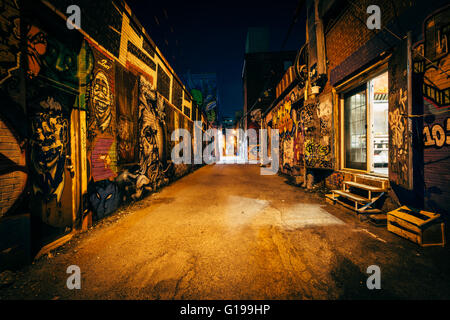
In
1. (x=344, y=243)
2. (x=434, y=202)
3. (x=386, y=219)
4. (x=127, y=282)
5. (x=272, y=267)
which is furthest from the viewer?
(x=386, y=219)

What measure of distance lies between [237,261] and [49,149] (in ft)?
11.4

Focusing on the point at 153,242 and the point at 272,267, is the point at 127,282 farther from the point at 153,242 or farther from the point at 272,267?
the point at 272,267

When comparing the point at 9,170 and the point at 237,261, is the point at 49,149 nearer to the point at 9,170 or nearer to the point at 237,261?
the point at 9,170

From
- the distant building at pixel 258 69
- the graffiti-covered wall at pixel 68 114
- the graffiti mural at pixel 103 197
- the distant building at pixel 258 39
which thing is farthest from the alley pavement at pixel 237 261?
the distant building at pixel 258 39

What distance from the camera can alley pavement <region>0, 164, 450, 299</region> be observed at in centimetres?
169

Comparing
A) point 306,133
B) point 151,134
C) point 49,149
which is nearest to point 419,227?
point 306,133

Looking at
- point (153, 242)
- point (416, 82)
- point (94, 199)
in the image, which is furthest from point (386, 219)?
point (94, 199)

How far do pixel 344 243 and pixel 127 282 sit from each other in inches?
126

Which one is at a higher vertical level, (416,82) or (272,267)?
(416,82)

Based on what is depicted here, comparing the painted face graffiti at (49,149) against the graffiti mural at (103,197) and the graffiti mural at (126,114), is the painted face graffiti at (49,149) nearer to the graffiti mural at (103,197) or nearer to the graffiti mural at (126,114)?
the graffiti mural at (103,197)

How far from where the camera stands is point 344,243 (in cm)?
256

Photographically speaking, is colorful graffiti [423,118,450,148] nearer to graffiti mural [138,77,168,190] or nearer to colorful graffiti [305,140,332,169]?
colorful graffiti [305,140,332,169]

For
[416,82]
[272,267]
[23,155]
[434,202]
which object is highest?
[416,82]

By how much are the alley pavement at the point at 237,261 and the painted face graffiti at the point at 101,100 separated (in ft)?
7.38
